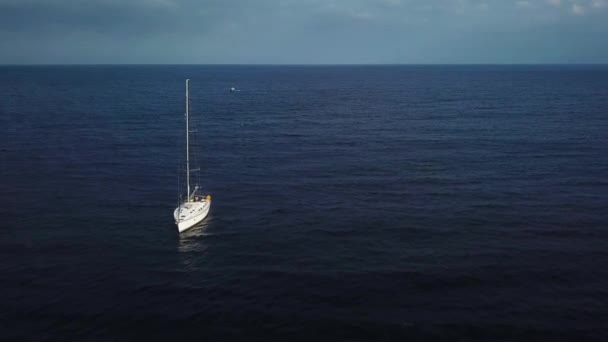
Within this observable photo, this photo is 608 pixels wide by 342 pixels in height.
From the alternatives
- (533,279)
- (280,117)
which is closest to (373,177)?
(533,279)

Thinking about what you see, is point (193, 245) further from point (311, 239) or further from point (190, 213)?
point (311, 239)

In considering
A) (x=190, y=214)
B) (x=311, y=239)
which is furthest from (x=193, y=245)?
(x=311, y=239)

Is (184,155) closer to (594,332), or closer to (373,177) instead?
(373,177)

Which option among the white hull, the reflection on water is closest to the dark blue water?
the reflection on water

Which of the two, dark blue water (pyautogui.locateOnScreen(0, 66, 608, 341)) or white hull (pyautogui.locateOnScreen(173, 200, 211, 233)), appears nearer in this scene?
dark blue water (pyautogui.locateOnScreen(0, 66, 608, 341))

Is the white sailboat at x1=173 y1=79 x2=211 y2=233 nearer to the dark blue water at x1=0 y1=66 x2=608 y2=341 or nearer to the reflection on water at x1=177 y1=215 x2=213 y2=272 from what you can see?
the reflection on water at x1=177 y1=215 x2=213 y2=272
